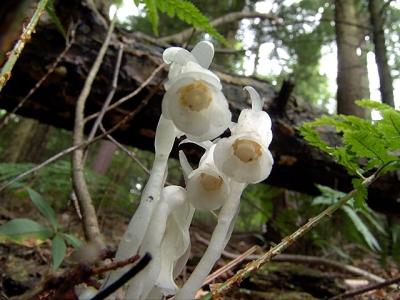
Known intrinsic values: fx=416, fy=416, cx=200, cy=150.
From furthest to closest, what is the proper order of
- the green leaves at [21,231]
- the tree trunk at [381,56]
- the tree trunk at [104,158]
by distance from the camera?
1. the tree trunk at [104,158]
2. the tree trunk at [381,56]
3. the green leaves at [21,231]

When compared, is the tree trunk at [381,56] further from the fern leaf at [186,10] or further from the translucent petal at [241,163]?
the translucent petal at [241,163]

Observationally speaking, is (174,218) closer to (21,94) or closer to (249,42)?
(21,94)

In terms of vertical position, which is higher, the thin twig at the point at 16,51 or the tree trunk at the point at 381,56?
the tree trunk at the point at 381,56

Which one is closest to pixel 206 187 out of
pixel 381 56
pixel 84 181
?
pixel 84 181

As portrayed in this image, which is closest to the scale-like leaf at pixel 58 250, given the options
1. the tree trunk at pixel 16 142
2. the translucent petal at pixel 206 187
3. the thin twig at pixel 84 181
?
the thin twig at pixel 84 181

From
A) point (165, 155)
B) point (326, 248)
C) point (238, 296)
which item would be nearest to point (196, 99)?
point (165, 155)

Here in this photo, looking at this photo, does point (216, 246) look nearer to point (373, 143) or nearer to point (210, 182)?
point (210, 182)
